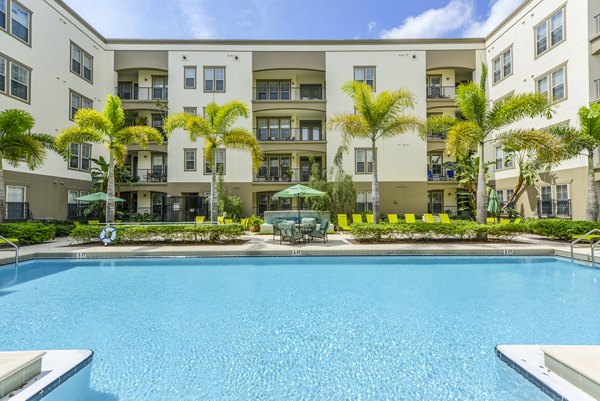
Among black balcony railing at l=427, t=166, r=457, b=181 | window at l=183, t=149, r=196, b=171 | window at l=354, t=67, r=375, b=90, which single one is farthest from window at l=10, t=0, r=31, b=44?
black balcony railing at l=427, t=166, r=457, b=181

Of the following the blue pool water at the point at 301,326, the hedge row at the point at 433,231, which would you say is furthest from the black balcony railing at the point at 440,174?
the blue pool water at the point at 301,326

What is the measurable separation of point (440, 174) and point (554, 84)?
368 inches

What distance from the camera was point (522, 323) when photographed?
5.76m

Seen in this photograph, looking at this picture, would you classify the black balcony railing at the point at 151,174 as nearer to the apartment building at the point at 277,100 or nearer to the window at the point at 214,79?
the apartment building at the point at 277,100

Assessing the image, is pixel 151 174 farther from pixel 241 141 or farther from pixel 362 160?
pixel 362 160

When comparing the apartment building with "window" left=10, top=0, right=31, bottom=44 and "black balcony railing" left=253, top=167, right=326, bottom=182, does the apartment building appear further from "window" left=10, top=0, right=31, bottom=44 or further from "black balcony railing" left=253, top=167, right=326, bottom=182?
"window" left=10, top=0, right=31, bottom=44

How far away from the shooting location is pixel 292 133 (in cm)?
2667

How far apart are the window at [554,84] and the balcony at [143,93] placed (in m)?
27.4

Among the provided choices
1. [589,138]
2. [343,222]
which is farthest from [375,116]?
[589,138]

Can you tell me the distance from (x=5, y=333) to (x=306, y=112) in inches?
925

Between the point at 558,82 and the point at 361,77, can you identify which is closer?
the point at 558,82

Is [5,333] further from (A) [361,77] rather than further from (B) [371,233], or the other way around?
(A) [361,77]

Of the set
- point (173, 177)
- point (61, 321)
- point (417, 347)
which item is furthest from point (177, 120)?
point (417, 347)

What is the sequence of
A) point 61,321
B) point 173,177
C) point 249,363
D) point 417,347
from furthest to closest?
point 173,177 → point 61,321 → point 417,347 → point 249,363
